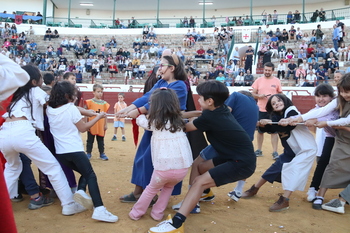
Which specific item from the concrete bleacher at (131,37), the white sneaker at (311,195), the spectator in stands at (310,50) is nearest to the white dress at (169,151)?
the white sneaker at (311,195)

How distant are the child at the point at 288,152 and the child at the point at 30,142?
6.91ft

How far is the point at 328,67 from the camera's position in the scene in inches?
677

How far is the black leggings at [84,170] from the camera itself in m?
3.36

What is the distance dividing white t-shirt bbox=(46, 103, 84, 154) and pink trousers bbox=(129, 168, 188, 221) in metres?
0.84

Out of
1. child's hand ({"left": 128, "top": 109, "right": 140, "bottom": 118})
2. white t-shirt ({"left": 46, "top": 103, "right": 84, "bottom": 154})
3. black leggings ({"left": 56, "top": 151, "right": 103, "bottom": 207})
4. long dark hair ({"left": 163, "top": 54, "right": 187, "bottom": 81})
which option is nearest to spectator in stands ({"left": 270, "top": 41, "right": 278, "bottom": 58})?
long dark hair ({"left": 163, "top": 54, "right": 187, "bottom": 81})

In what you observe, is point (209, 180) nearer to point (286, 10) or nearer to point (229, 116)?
point (229, 116)

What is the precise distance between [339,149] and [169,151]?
78.9 inches

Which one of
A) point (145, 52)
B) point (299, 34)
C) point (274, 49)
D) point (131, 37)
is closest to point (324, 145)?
point (274, 49)

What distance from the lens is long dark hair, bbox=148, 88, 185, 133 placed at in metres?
3.16

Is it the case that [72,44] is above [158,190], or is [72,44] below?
above

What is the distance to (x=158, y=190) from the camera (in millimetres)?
3344

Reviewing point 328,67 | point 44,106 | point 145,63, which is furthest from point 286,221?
point 145,63

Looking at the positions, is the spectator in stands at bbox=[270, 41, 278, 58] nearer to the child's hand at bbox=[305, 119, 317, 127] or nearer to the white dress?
the child's hand at bbox=[305, 119, 317, 127]

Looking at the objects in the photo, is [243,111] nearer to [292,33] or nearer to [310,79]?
[310,79]
